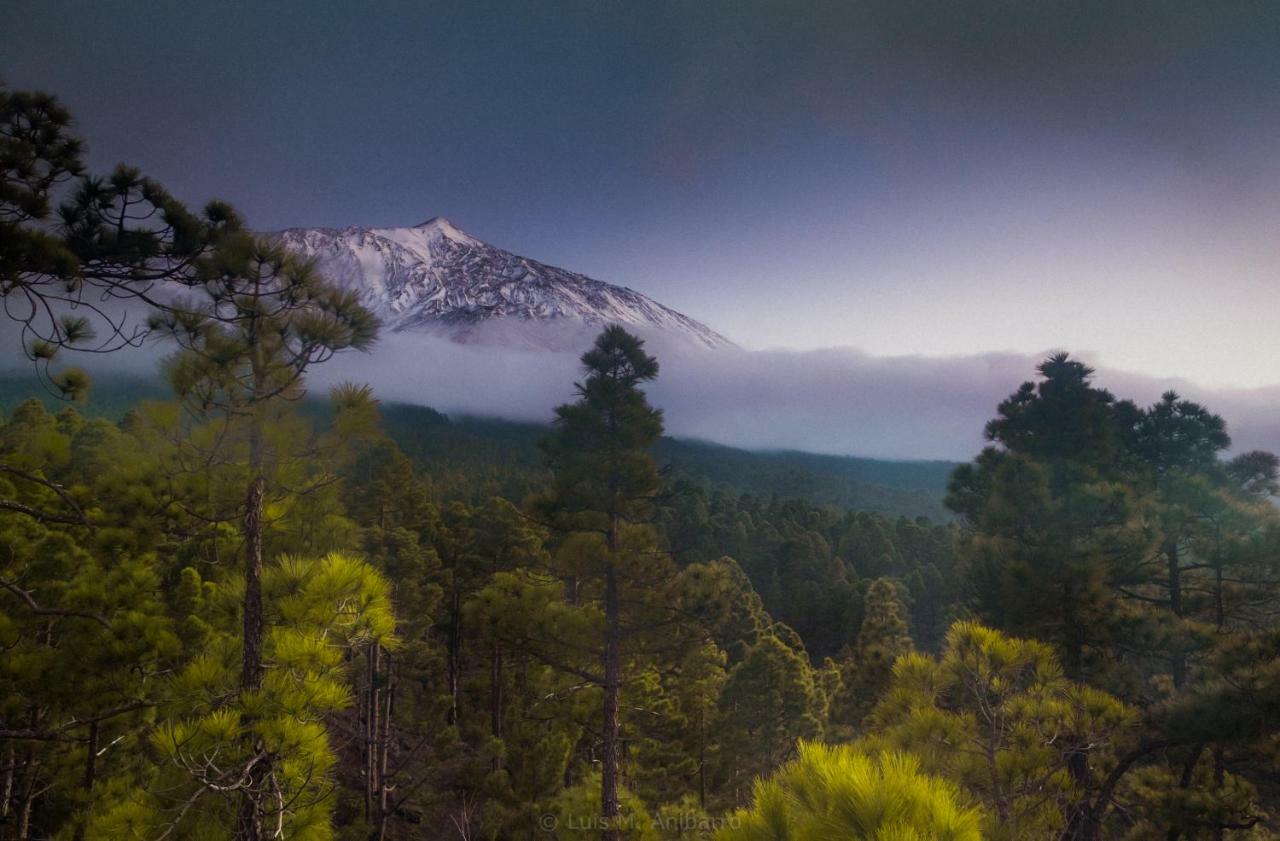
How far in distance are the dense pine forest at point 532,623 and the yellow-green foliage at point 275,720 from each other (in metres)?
0.02

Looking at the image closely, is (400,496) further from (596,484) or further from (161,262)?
(161,262)

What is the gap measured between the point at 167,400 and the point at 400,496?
17937mm

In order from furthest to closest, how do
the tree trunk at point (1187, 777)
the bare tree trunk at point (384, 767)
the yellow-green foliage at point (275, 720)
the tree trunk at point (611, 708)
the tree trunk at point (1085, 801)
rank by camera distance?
the bare tree trunk at point (384, 767), the tree trunk at point (611, 708), the tree trunk at point (1187, 777), the tree trunk at point (1085, 801), the yellow-green foliage at point (275, 720)

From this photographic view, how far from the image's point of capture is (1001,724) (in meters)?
4.35

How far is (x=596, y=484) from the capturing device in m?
10.5

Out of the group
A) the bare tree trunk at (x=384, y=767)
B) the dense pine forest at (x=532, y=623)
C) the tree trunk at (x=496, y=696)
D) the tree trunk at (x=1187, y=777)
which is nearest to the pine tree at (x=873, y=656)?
the dense pine forest at (x=532, y=623)

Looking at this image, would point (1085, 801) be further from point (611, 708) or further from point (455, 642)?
point (455, 642)

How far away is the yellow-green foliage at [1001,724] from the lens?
4.11 meters

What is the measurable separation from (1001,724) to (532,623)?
740 cm

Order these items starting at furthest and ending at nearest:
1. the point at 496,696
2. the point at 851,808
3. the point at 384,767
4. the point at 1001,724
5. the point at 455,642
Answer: the point at 455,642, the point at 496,696, the point at 384,767, the point at 1001,724, the point at 851,808

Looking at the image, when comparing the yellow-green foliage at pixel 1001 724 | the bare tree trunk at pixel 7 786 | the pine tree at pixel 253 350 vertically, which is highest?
the pine tree at pixel 253 350

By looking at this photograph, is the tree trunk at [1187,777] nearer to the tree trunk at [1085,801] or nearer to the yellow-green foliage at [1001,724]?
the tree trunk at [1085,801]

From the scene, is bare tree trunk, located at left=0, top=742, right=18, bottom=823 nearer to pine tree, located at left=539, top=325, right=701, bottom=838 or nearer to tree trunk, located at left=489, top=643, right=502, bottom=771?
pine tree, located at left=539, top=325, right=701, bottom=838

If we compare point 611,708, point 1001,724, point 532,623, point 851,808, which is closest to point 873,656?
point 611,708
